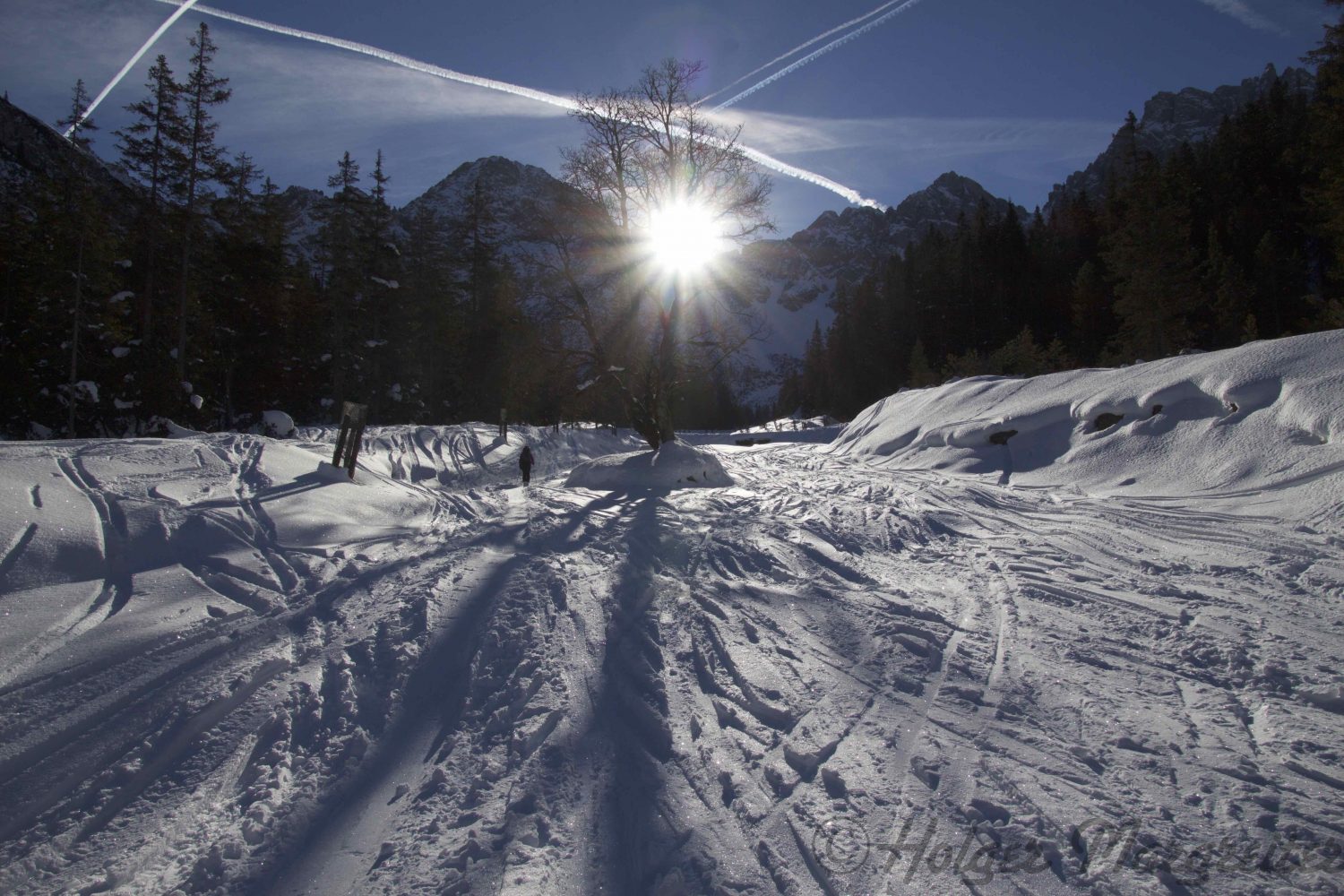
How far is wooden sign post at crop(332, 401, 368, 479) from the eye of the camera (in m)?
10.3

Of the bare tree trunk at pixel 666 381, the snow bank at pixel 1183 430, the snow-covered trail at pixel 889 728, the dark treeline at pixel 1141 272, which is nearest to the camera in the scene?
the snow-covered trail at pixel 889 728

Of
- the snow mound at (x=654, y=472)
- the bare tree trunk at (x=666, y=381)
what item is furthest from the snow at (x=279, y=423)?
the bare tree trunk at (x=666, y=381)

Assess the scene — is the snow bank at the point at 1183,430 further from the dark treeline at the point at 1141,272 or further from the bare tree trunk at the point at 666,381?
the dark treeline at the point at 1141,272

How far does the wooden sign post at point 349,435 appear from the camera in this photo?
33.9ft

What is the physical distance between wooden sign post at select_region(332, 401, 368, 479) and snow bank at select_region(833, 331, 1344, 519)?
38.5ft

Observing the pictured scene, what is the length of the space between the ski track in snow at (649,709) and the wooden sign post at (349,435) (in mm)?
3465

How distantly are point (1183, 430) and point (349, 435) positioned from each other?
13640 millimetres

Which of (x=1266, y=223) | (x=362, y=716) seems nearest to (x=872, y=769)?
(x=362, y=716)

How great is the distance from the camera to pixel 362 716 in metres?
3.42

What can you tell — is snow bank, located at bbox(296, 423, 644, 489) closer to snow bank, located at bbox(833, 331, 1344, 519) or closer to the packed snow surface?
Result: the packed snow surface

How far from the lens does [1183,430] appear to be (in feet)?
31.0

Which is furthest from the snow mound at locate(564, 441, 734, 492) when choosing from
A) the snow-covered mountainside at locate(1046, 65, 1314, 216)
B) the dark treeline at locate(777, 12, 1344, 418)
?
the snow-covered mountainside at locate(1046, 65, 1314, 216)

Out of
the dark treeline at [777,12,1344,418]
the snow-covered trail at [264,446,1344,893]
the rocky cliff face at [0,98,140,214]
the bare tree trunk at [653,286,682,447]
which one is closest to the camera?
the snow-covered trail at [264,446,1344,893]

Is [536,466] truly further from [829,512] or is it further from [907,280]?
[907,280]
